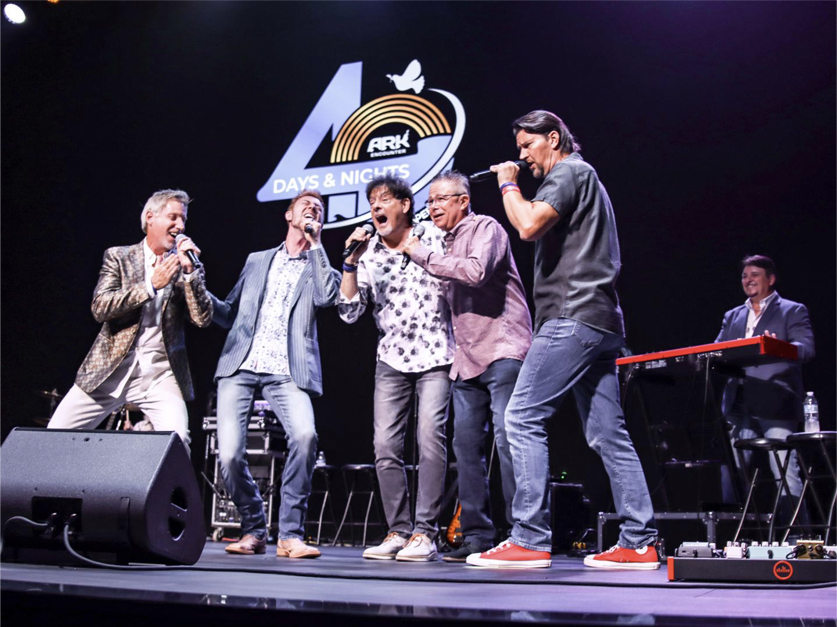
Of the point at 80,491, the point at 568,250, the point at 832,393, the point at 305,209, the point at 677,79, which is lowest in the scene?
the point at 80,491

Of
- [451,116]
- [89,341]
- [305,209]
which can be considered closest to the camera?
[305,209]

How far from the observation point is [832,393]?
5.12 metres

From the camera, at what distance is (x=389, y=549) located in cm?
336

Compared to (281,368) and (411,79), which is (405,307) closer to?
(281,368)

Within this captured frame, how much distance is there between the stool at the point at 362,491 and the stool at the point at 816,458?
2854 mm

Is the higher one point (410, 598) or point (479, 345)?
point (479, 345)

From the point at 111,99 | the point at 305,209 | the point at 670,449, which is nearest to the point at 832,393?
the point at 670,449

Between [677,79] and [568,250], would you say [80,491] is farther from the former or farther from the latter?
[677,79]

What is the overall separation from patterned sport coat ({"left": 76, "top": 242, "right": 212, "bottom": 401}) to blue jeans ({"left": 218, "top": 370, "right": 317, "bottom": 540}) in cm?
22

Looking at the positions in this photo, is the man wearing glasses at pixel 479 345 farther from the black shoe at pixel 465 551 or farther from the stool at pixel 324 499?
the stool at pixel 324 499

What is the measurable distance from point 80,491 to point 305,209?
1.82 meters

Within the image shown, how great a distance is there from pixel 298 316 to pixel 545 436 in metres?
1.38

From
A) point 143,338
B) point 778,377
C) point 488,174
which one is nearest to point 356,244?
point 488,174

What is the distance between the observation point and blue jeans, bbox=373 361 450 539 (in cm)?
333
